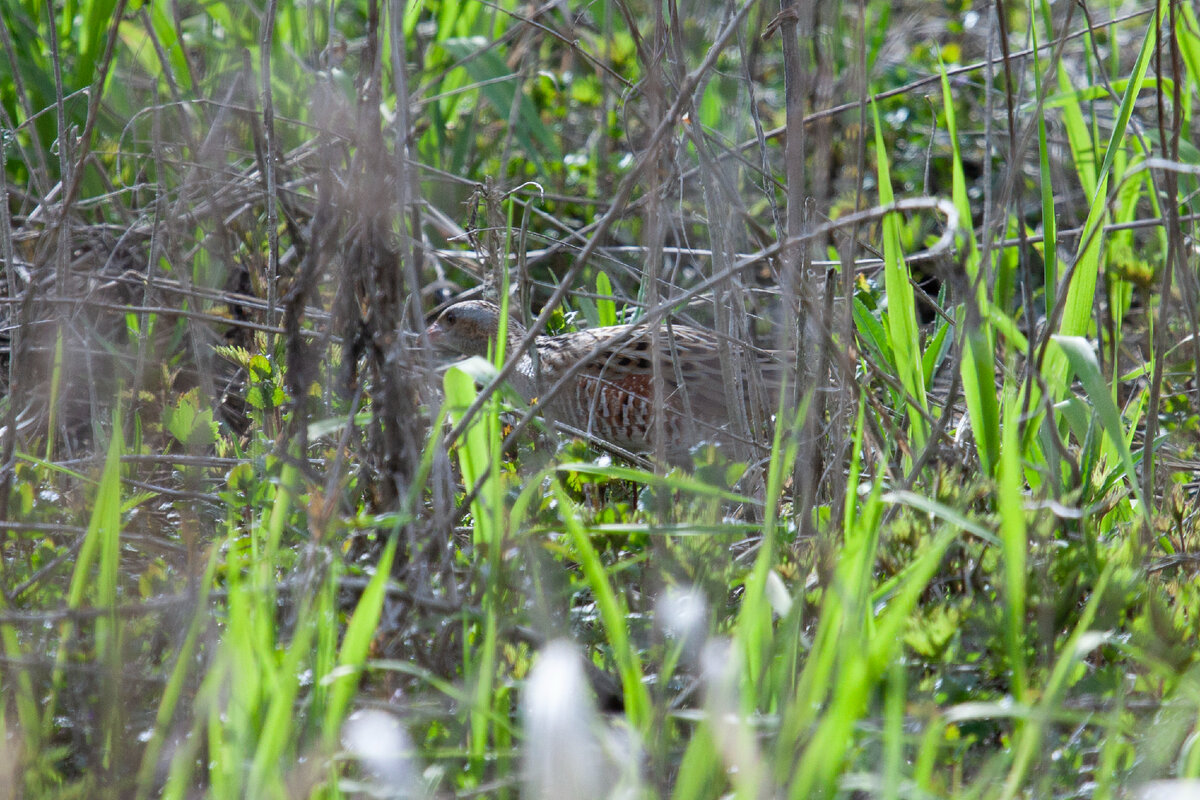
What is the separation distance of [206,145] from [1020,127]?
302 centimetres

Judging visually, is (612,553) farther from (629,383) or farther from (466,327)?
(466,327)

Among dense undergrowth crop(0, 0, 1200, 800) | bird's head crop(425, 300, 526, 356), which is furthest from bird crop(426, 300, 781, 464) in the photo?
dense undergrowth crop(0, 0, 1200, 800)

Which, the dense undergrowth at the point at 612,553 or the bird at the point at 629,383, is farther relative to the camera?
the bird at the point at 629,383

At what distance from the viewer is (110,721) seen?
1.49 metres

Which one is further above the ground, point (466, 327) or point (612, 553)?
point (466, 327)

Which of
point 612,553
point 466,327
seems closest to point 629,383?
point 466,327

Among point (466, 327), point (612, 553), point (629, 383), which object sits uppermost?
point (466, 327)

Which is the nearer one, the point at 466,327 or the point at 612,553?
the point at 612,553

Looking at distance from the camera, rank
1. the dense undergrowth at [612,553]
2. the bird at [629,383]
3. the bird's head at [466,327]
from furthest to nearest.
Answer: the bird's head at [466,327]
the bird at [629,383]
the dense undergrowth at [612,553]

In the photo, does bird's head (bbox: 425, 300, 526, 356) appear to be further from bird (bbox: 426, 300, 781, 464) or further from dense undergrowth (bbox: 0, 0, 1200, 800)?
dense undergrowth (bbox: 0, 0, 1200, 800)

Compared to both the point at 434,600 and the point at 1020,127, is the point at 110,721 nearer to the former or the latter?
Answer: the point at 434,600

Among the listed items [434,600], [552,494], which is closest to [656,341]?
[552,494]

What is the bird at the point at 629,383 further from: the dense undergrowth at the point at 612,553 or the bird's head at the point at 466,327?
the dense undergrowth at the point at 612,553

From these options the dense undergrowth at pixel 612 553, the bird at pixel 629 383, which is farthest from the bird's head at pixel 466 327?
the dense undergrowth at pixel 612 553
